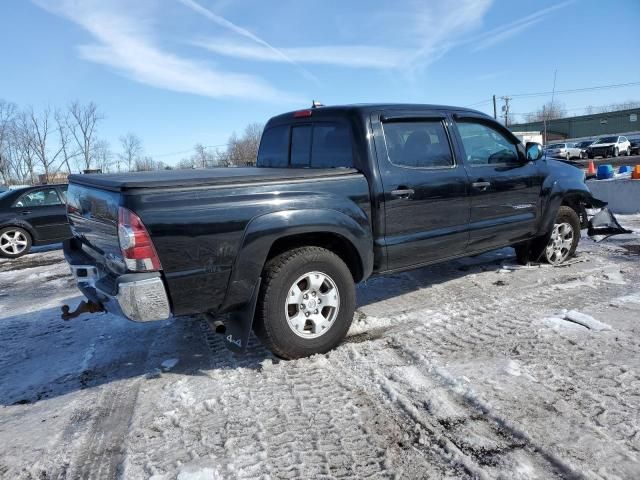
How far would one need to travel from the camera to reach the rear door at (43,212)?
30.7ft

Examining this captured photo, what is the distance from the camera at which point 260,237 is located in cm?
303

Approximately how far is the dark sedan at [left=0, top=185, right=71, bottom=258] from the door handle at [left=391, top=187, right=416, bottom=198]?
8.45 metres

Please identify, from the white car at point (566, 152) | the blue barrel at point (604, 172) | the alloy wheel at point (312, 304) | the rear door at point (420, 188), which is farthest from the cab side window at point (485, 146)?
the white car at point (566, 152)

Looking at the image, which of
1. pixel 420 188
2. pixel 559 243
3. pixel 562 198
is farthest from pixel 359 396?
pixel 559 243

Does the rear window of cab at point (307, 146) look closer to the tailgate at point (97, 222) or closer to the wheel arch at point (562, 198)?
the tailgate at point (97, 222)

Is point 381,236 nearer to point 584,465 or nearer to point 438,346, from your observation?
point 438,346

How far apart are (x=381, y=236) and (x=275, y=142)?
1.84 meters

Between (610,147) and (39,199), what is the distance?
1569 inches

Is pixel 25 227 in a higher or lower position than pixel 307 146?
lower

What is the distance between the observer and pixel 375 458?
229 cm

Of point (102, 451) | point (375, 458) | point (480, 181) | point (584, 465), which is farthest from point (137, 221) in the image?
point (480, 181)

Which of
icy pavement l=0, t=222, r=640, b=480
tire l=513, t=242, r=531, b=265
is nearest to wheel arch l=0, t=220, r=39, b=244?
icy pavement l=0, t=222, r=640, b=480

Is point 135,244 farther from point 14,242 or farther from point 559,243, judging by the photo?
point 14,242

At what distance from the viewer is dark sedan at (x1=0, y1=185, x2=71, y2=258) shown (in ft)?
29.9
